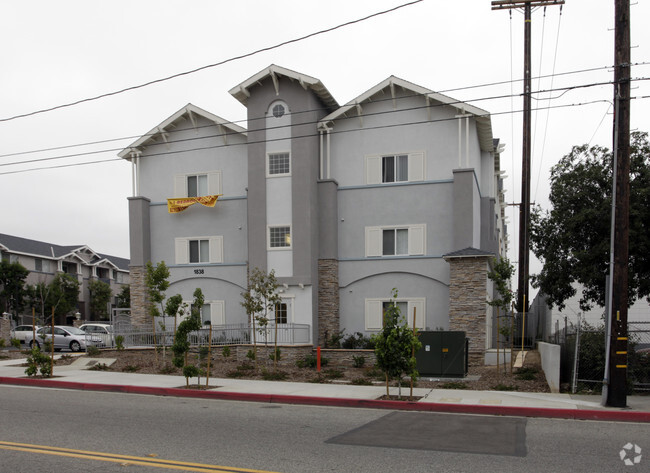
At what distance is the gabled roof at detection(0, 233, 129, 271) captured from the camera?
50869 millimetres

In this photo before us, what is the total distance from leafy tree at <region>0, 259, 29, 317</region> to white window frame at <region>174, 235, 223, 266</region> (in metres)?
25.0

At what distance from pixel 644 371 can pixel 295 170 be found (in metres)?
14.9

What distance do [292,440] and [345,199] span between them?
55.5 ft

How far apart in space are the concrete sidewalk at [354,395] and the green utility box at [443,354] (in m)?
2.24

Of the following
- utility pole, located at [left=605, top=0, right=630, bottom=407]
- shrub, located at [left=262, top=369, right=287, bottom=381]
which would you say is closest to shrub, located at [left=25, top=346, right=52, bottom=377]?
shrub, located at [left=262, top=369, right=287, bottom=381]

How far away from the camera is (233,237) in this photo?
88.0 feet

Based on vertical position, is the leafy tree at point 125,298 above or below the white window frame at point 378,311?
below

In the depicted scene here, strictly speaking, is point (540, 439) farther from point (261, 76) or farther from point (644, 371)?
point (261, 76)

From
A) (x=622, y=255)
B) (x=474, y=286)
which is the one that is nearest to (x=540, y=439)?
(x=622, y=255)

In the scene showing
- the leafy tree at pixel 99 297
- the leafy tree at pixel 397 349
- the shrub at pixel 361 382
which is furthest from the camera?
Answer: the leafy tree at pixel 99 297

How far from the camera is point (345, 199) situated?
83.1 feet

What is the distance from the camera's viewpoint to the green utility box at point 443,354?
17328 mm

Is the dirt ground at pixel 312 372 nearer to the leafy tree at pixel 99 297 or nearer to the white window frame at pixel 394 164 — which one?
the white window frame at pixel 394 164

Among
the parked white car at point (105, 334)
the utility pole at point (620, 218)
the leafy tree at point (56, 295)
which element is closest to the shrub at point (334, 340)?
the parked white car at point (105, 334)
